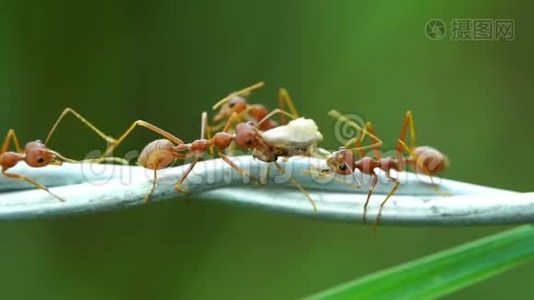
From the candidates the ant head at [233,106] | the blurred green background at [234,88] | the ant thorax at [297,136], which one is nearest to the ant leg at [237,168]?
the ant thorax at [297,136]

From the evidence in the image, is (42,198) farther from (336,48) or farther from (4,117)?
(336,48)

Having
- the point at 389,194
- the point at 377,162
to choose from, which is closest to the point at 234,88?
the point at 377,162

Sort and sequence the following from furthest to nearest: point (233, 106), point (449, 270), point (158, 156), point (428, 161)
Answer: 1. point (233, 106)
2. point (428, 161)
3. point (158, 156)
4. point (449, 270)

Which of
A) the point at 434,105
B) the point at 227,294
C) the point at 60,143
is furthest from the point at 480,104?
the point at 60,143

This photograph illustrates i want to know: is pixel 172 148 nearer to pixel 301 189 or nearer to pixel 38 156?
pixel 38 156

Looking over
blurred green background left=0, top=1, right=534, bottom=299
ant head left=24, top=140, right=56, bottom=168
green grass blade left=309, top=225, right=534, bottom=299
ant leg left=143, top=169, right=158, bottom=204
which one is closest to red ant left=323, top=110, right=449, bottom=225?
green grass blade left=309, top=225, right=534, bottom=299

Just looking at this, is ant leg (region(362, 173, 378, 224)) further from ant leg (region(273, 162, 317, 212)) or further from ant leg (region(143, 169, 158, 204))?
ant leg (region(143, 169, 158, 204))
